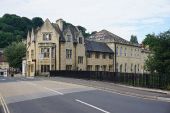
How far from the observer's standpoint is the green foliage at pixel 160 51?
139 feet

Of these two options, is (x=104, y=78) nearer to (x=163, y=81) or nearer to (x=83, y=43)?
(x=163, y=81)

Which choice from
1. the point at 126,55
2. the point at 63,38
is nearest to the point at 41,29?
the point at 63,38

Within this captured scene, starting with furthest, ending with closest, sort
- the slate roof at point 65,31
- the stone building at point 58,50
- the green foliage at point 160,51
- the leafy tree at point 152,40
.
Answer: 1. the slate roof at point 65,31
2. the stone building at point 58,50
3. the leafy tree at point 152,40
4. the green foliage at point 160,51

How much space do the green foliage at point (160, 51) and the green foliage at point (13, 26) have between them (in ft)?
A: 377

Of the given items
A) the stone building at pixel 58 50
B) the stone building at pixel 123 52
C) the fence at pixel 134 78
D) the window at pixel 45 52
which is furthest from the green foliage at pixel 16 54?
the fence at pixel 134 78

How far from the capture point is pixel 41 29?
7412cm

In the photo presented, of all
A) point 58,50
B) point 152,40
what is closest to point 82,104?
point 152,40

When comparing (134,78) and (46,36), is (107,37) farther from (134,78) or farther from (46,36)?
(134,78)

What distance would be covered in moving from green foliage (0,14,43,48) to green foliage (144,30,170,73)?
114883mm

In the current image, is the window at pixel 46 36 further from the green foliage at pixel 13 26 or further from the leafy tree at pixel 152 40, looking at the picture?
the green foliage at pixel 13 26

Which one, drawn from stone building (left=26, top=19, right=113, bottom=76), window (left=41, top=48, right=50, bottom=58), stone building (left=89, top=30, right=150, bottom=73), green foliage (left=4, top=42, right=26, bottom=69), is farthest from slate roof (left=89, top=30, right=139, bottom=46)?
green foliage (left=4, top=42, right=26, bottom=69)

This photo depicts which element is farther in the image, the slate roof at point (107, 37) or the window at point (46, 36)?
the slate roof at point (107, 37)

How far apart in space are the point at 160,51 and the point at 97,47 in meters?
41.1

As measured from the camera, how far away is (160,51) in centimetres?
4272
